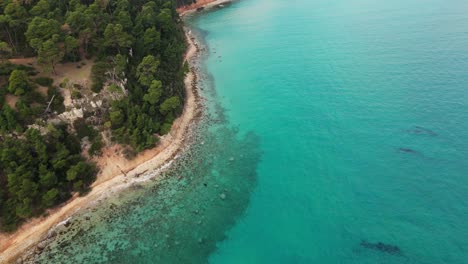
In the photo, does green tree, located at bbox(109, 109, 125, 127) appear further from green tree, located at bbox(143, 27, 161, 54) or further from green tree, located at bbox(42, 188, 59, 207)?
green tree, located at bbox(143, 27, 161, 54)

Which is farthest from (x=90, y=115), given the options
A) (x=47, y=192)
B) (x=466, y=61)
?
(x=466, y=61)

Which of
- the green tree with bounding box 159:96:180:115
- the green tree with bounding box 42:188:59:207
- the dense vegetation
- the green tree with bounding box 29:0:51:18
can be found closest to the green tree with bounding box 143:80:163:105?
the dense vegetation

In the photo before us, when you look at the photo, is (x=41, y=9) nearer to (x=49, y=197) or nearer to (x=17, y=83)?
(x=17, y=83)

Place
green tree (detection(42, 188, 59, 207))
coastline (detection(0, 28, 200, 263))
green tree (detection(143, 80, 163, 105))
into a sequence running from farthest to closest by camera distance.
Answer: green tree (detection(143, 80, 163, 105)) → green tree (detection(42, 188, 59, 207)) → coastline (detection(0, 28, 200, 263))

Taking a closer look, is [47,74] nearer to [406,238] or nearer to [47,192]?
[47,192]

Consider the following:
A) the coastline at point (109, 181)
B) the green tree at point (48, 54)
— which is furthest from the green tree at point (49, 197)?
the green tree at point (48, 54)

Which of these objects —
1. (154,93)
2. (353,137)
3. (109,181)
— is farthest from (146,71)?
(353,137)

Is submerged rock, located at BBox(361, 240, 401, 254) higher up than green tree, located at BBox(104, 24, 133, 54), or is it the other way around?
green tree, located at BBox(104, 24, 133, 54)
